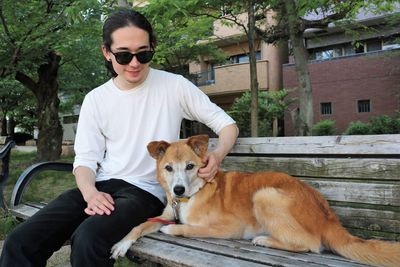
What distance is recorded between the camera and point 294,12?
8.58m

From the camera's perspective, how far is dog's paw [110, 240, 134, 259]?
94.7 inches

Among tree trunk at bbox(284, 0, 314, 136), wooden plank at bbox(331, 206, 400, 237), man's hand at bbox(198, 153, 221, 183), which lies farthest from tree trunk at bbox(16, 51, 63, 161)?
wooden plank at bbox(331, 206, 400, 237)

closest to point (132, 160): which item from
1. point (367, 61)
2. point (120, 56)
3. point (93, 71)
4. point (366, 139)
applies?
point (120, 56)

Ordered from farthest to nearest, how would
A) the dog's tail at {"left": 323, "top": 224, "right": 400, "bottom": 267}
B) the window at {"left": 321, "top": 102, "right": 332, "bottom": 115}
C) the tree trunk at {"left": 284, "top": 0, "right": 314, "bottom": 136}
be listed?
the window at {"left": 321, "top": 102, "right": 332, "bottom": 115}, the tree trunk at {"left": 284, "top": 0, "right": 314, "bottom": 136}, the dog's tail at {"left": 323, "top": 224, "right": 400, "bottom": 267}

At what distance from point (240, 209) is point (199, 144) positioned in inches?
21.6

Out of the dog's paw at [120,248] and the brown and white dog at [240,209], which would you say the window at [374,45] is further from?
the dog's paw at [120,248]

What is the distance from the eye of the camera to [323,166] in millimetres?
2963

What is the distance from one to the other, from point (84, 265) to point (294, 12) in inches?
A: 303

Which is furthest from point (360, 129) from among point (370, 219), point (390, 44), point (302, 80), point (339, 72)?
point (370, 219)

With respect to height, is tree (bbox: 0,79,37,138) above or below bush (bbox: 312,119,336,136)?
above

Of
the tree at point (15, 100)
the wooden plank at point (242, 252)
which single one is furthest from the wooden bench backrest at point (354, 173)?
the tree at point (15, 100)

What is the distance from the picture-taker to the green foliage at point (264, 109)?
17906mm

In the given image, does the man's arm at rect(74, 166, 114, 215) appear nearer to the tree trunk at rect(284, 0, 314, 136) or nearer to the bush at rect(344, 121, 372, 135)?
the tree trunk at rect(284, 0, 314, 136)

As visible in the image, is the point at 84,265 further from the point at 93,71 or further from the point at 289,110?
the point at 289,110
